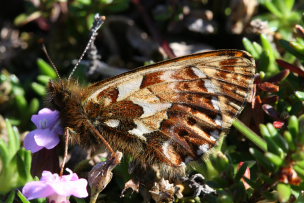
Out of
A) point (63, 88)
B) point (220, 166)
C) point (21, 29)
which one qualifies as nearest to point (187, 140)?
point (220, 166)

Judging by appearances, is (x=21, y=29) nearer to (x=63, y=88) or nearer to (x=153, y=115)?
(x=63, y=88)

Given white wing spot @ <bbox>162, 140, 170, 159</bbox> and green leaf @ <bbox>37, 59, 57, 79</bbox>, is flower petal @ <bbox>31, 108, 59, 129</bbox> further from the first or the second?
green leaf @ <bbox>37, 59, 57, 79</bbox>

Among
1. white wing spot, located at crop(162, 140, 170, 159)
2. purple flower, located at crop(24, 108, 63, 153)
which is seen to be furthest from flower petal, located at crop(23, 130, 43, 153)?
white wing spot, located at crop(162, 140, 170, 159)

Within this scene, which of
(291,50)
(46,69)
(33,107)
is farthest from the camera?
(46,69)

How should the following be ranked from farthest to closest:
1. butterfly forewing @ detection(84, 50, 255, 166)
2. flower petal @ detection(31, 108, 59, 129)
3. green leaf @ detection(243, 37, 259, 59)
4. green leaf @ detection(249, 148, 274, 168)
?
1. green leaf @ detection(243, 37, 259, 59)
2. flower petal @ detection(31, 108, 59, 129)
3. butterfly forewing @ detection(84, 50, 255, 166)
4. green leaf @ detection(249, 148, 274, 168)

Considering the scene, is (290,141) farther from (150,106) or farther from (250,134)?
(150,106)

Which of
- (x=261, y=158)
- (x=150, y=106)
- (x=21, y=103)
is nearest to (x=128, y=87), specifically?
(x=150, y=106)
